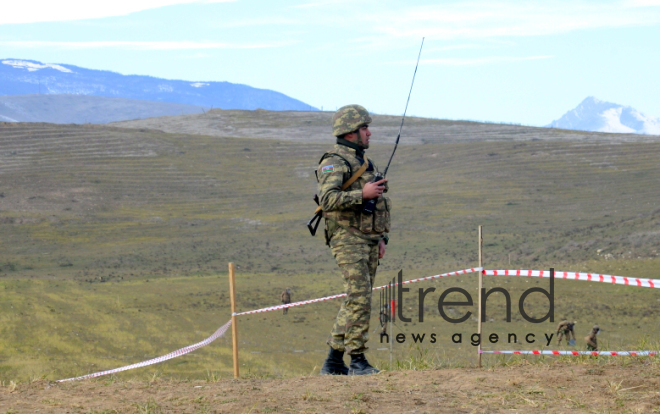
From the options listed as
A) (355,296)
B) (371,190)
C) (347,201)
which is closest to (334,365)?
(355,296)

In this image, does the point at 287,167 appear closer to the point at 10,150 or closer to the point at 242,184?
the point at 242,184

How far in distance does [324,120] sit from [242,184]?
762 inches

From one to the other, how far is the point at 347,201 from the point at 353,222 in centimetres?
24

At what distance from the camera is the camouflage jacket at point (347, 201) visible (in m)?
6.44

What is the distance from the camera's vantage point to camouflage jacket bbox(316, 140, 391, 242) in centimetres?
644

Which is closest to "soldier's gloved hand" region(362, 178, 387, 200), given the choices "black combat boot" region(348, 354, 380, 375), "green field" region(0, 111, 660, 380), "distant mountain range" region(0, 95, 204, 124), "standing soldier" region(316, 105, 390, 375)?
"standing soldier" region(316, 105, 390, 375)

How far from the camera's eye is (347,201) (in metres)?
6.40

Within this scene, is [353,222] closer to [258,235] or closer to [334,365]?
[334,365]

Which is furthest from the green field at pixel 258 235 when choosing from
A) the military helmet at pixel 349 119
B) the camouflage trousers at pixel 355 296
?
the military helmet at pixel 349 119

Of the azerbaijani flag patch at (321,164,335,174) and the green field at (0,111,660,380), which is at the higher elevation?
the azerbaijani flag patch at (321,164,335,174)

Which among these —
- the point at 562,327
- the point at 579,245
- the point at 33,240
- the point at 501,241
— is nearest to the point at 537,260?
the point at 579,245

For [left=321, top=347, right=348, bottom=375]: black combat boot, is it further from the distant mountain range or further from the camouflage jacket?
the distant mountain range

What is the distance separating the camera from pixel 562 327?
12961mm

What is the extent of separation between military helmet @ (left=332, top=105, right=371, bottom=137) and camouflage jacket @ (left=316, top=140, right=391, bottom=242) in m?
0.17
